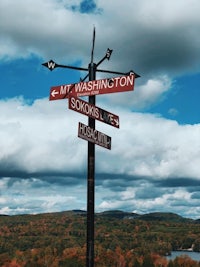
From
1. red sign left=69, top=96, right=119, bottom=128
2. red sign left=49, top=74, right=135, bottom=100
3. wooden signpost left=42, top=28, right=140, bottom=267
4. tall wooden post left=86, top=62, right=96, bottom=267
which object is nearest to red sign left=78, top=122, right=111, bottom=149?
wooden signpost left=42, top=28, right=140, bottom=267

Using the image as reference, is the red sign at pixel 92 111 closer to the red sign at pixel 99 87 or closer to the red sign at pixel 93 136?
the red sign at pixel 93 136

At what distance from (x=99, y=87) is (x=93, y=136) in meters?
1.53

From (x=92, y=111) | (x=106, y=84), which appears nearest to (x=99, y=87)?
(x=106, y=84)

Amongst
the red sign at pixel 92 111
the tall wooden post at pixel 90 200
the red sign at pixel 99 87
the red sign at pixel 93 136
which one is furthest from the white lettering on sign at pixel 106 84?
the red sign at pixel 93 136

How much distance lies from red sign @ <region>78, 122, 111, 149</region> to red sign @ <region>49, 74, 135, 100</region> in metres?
1.24

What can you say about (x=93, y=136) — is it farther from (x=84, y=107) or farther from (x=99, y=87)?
(x=99, y=87)

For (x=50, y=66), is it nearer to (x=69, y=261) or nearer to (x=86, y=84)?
(x=86, y=84)

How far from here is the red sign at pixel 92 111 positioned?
13.0 meters

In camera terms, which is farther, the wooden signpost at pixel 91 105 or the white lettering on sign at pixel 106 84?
the white lettering on sign at pixel 106 84

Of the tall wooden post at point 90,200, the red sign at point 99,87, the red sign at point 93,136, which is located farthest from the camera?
the red sign at point 99,87

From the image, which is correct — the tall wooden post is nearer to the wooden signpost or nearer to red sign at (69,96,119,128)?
the wooden signpost

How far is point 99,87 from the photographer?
1396 centimetres

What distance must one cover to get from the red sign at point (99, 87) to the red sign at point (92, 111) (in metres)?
0.59

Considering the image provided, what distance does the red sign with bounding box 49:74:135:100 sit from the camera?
542 inches
